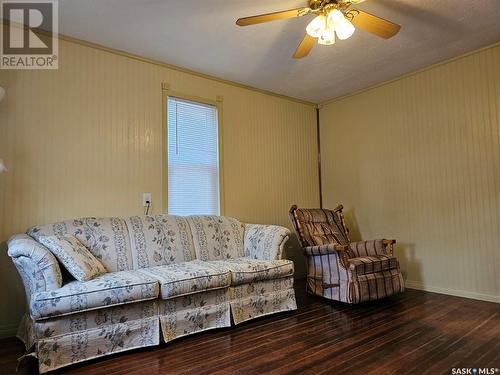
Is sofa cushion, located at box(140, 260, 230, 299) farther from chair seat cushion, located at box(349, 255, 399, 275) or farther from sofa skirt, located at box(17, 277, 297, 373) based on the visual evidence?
chair seat cushion, located at box(349, 255, 399, 275)

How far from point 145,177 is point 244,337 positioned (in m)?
1.85

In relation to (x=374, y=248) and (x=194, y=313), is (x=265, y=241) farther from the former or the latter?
(x=374, y=248)

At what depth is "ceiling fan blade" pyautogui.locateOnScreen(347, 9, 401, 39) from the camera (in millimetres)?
2283

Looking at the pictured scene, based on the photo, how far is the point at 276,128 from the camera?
4609 mm

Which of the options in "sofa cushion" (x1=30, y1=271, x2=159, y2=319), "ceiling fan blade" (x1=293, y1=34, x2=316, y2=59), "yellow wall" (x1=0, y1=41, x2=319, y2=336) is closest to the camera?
"sofa cushion" (x1=30, y1=271, x2=159, y2=319)

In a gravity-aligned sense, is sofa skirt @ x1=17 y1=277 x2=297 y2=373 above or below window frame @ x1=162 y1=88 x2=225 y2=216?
below

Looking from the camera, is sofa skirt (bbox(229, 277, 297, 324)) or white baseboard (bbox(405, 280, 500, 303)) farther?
white baseboard (bbox(405, 280, 500, 303))

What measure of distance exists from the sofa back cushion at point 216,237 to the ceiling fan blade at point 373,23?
226 centimetres

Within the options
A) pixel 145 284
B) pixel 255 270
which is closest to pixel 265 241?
pixel 255 270

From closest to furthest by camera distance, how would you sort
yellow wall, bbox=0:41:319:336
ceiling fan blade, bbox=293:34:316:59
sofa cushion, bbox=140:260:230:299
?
sofa cushion, bbox=140:260:230:299, ceiling fan blade, bbox=293:34:316:59, yellow wall, bbox=0:41:319:336

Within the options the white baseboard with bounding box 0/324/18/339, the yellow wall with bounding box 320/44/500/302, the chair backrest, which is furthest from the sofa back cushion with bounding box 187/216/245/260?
the yellow wall with bounding box 320/44/500/302

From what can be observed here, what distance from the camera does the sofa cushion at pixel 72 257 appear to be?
2303 mm

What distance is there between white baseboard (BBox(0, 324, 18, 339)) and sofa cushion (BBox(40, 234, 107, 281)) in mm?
882

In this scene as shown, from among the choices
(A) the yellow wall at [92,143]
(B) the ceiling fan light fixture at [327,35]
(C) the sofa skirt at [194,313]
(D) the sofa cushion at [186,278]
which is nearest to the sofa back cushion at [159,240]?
(D) the sofa cushion at [186,278]
